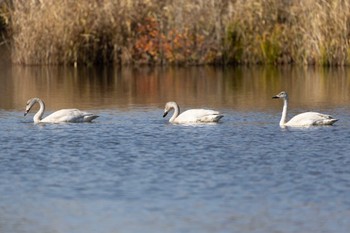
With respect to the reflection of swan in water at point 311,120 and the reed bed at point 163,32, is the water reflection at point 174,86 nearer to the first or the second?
the reed bed at point 163,32

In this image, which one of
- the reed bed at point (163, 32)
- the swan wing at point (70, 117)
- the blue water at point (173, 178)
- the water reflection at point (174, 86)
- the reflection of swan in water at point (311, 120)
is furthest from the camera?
the reed bed at point (163, 32)

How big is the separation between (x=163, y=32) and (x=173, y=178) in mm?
17346

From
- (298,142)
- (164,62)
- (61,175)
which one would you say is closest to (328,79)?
(164,62)

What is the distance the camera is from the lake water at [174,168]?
30.1 ft

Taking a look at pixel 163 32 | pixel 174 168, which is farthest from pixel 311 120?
pixel 163 32

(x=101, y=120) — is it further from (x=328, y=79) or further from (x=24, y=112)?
(x=328, y=79)

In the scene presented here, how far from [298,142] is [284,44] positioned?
14.3 meters

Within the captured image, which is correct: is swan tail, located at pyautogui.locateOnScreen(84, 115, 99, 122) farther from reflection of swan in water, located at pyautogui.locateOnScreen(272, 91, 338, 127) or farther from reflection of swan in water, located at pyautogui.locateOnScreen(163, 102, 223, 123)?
reflection of swan in water, located at pyautogui.locateOnScreen(272, 91, 338, 127)

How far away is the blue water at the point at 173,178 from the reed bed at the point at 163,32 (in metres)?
11.7

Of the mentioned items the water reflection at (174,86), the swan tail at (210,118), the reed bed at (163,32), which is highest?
the reed bed at (163,32)

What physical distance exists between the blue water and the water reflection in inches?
140

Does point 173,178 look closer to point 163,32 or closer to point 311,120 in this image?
point 311,120

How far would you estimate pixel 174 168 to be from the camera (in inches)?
457

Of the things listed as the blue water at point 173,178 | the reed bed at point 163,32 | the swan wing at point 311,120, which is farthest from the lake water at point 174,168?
the reed bed at point 163,32
